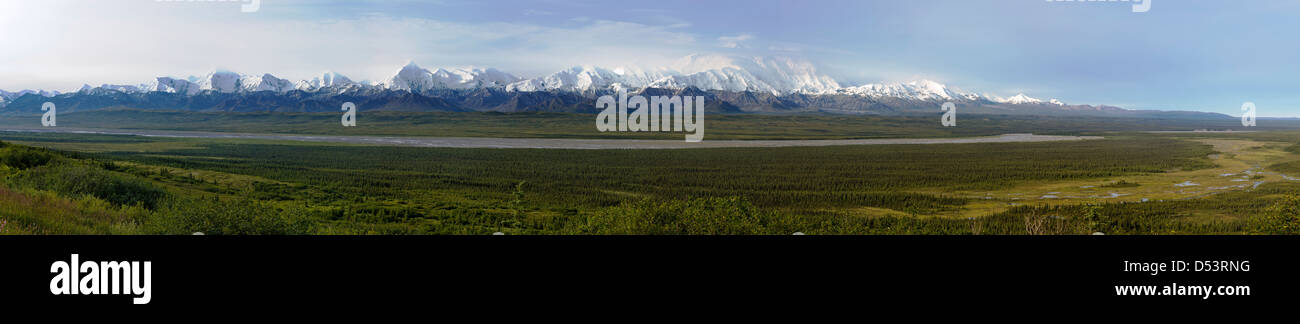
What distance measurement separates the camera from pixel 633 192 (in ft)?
133

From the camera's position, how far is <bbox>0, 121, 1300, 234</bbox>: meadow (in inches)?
532

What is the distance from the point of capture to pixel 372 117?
192500mm

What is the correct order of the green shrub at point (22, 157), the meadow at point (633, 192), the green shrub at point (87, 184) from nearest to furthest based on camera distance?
the meadow at point (633, 192), the green shrub at point (87, 184), the green shrub at point (22, 157)

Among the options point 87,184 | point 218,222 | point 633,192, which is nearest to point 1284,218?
point 218,222

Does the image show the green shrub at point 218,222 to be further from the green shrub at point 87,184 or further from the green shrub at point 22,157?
the green shrub at point 22,157

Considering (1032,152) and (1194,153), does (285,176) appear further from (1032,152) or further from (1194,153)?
(1194,153)

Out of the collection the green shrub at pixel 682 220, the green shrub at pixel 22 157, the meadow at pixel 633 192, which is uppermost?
the green shrub at pixel 22 157

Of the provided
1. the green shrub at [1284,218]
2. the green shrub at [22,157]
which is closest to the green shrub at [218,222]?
the green shrub at [22,157]

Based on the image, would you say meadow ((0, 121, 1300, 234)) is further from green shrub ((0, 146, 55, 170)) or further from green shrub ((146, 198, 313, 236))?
green shrub ((0, 146, 55, 170))

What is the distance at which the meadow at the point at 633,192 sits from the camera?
44.4ft

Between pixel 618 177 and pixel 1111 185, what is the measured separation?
37.1 m

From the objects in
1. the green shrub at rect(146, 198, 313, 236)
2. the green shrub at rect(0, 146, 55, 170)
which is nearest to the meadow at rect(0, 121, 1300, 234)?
the green shrub at rect(146, 198, 313, 236)
